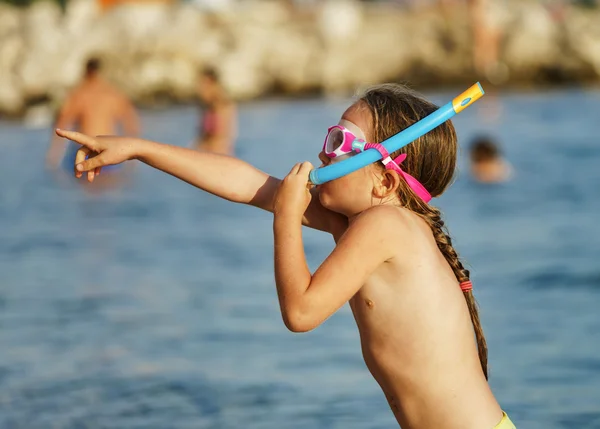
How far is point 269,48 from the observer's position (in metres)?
26.5

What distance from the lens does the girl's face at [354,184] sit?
126 inches

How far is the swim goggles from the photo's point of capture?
313cm

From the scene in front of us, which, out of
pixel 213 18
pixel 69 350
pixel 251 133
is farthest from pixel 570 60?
pixel 69 350

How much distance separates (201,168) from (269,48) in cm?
2333

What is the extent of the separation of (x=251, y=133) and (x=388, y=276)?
1649 centimetres

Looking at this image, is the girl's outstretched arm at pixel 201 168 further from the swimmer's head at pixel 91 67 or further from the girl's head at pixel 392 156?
the swimmer's head at pixel 91 67

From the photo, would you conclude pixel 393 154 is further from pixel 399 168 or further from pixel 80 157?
pixel 80 157

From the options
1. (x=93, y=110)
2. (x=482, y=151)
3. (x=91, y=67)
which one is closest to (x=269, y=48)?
(x=91, y=67)

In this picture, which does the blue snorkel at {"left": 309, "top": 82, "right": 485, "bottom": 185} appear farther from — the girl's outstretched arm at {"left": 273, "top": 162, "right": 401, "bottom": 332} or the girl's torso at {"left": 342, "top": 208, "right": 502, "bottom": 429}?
the girl's torso at {"left": 342, "top": 208, "right": 502, "bottom": 429}

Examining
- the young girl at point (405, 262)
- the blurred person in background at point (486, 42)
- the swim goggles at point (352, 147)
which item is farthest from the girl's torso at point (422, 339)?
the blurred person in background at point (486, 42)

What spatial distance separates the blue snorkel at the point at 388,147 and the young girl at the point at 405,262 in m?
0.07

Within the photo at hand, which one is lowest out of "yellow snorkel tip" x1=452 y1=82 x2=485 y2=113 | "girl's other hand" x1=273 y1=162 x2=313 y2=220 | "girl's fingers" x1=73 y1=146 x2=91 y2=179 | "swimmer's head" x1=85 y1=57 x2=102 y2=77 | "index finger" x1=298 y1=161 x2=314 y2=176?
"girl's other hand" x1=273 y1=162 x2=313 y2=220

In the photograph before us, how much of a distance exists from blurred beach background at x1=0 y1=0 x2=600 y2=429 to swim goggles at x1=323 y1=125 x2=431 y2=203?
46cm

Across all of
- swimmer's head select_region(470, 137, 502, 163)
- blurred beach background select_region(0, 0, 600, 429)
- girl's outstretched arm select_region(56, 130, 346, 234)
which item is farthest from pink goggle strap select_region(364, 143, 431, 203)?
swimmer's head select_region(470, 137, 502, 163)
